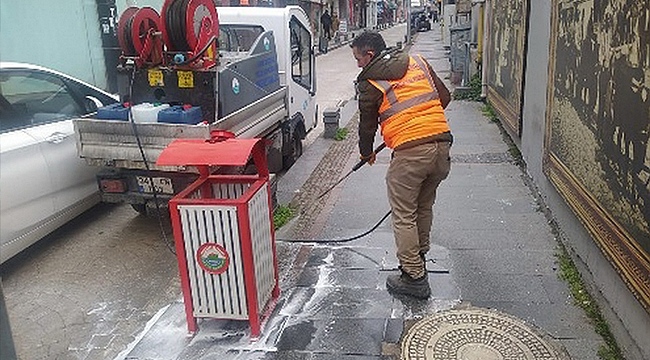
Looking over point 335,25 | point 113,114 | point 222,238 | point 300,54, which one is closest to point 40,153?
point 113,114

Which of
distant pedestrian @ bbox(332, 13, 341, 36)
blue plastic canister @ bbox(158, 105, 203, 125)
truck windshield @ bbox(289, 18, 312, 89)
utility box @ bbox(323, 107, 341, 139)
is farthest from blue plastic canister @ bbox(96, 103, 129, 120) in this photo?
distant pedestrian @ bbox(332, 13, 341, 36)

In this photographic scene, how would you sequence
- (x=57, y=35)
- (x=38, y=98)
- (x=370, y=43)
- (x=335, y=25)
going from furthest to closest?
(x=335, y=25) < (x=57, y=35) < (x=38, y=98) < (x=370, y=43)

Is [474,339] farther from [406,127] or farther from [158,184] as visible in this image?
[158,184]

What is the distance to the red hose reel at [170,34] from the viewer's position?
538 centimetres

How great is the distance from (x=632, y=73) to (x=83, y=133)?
4.57 m

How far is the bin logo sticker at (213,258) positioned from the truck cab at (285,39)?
14.8ft

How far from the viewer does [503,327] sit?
356 centimetres

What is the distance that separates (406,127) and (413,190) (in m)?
0.46

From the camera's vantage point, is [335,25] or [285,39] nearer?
[285,39]

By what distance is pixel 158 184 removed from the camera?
521 cm

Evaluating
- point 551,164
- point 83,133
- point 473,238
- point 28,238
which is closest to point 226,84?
point 83,133

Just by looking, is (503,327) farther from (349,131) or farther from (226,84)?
(349,131)

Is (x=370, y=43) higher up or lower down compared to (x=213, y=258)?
higher up

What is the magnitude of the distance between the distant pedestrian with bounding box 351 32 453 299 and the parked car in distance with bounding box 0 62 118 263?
2773mm
